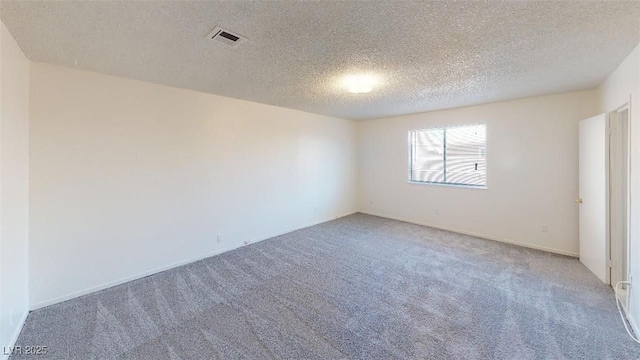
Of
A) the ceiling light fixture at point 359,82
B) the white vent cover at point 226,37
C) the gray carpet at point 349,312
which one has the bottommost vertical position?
the gray carpet at point 349,312

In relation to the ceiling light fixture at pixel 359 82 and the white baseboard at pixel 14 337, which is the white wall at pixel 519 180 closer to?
the ceiling light fixture at pixel 359 82

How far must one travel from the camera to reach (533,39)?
2090 mm

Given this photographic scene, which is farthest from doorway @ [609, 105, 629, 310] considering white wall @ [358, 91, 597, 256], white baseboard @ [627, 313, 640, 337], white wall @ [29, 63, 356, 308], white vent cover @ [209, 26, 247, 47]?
white wall @ [29, 63, 356, 308]

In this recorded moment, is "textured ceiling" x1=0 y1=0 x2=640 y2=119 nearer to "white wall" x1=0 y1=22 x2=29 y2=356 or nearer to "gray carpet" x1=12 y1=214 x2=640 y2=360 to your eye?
"white wall" x1=0 y1=22 x2=29 y2=356

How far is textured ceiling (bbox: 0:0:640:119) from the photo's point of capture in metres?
1.67

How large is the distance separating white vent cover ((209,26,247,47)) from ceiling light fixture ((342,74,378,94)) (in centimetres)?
130

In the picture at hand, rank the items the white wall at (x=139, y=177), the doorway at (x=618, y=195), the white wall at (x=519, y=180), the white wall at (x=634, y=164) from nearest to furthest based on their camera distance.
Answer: the white wall at (x=634, y=164)
the white wall at (x=139, y=177)
the doorway at (x=618, y=195)
the white wall at (x=519, y=180)

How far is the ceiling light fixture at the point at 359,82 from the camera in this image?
2.97 m

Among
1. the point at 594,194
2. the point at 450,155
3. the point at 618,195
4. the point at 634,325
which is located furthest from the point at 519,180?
the point at 634,325

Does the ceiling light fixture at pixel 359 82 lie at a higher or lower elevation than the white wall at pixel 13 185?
higher

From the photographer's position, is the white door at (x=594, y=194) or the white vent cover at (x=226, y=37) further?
the white door at (x=594, y=194)

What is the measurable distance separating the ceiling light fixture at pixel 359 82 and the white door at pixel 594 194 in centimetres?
267

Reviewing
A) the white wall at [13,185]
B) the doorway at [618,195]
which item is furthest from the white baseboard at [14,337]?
the doorway at [618,195]

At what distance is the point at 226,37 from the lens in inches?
80.4
